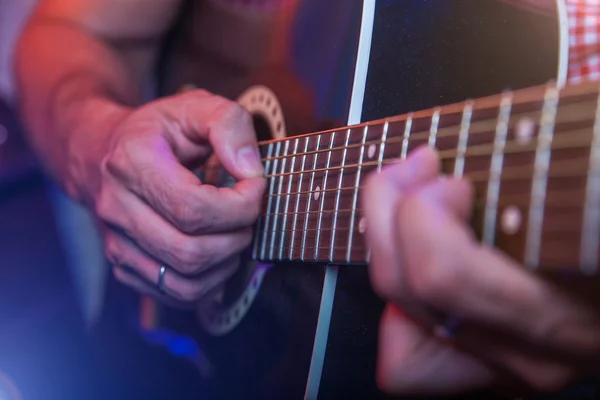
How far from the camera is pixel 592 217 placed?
34 cm

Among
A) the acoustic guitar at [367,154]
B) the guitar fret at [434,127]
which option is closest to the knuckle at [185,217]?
the acoustic guitar at [367,154]

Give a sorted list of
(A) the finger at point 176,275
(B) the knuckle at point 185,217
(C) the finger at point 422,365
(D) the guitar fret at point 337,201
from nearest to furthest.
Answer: (C) the finger at point 422,365
(D) the guitar fret at point 337,201
(B) the knuckle at point 185,217
(A) the finger at point 176,275

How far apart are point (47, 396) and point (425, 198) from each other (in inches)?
51.2

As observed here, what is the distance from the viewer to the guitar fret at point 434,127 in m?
0.46

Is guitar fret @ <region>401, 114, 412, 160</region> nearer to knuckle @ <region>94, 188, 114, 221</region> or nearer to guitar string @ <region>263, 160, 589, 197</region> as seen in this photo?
guitar string @ <region>263, 160, 589, 197</region>

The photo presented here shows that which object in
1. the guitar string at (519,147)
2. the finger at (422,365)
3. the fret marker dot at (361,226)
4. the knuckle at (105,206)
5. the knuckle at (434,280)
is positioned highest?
the knuckle at (105,206)

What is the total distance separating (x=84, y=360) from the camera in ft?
4.24

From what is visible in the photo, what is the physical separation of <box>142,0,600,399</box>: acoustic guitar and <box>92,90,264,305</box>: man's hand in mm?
45

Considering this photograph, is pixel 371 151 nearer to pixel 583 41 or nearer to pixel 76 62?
pixel 583 41

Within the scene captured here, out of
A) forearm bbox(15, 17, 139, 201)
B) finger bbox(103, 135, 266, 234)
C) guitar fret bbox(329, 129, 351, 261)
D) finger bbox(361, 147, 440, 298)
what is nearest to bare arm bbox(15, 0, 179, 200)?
forearm bbox(15, 17, 139, 201)

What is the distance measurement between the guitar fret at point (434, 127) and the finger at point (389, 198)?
27mm

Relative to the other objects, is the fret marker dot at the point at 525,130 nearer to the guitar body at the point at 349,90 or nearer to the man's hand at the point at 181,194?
the guitar body at the point at 349,90

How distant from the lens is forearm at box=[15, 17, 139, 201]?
971 millimetres

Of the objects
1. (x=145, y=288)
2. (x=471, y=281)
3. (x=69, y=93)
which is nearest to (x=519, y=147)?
(x=471, y=281)
